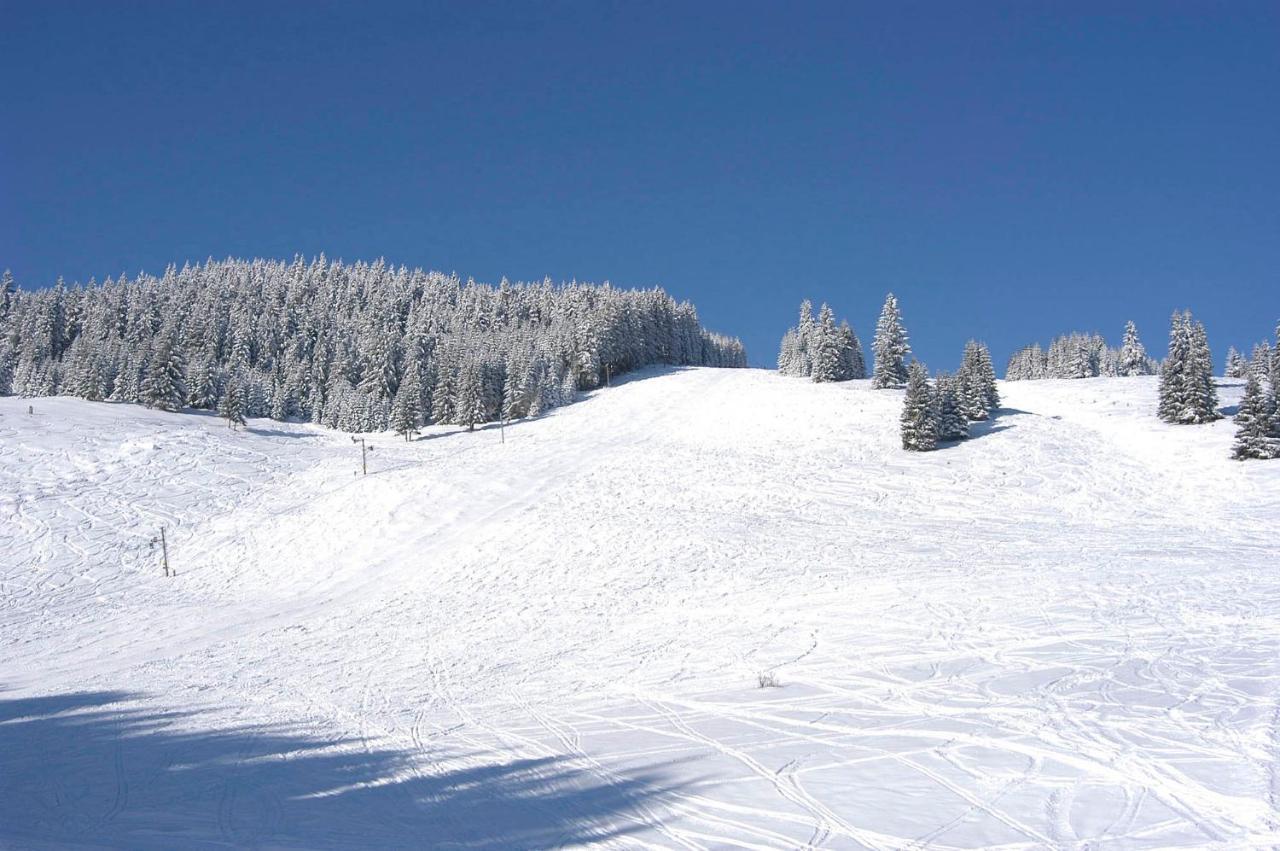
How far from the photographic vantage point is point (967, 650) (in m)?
17.2

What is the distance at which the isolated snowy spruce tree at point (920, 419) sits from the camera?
53.1 meters

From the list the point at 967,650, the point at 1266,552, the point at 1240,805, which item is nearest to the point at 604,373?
the point at 1266,552

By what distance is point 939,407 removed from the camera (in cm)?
5519

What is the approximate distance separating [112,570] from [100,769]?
29.0 meters

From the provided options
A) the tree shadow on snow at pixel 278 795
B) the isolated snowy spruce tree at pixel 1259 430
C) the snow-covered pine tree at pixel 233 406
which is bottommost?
the tree shadow on snow at pixel 278 795

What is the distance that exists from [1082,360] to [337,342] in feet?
362

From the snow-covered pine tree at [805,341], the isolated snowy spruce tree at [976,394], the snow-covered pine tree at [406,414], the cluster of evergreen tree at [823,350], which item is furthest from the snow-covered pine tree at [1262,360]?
the snow-covered pine tree at [406,414]

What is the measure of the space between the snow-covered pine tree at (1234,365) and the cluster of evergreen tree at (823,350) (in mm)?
46946

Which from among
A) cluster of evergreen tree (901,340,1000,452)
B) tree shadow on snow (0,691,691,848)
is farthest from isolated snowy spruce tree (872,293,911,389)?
tree shadow on snow (0,691,691,848)

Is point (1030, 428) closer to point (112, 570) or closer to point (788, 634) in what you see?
point (788, 634)

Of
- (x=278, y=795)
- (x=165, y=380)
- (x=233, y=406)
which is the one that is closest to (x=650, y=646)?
(x=278, y=795)

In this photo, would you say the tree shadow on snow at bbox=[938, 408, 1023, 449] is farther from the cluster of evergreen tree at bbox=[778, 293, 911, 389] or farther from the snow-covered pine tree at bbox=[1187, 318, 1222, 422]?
the cluster of evergreen tree at bbox=[778, 293, 911, 389]

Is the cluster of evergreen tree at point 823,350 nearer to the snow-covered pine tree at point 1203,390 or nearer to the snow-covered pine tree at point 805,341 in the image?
the snow-covered pine tree at point 805,341

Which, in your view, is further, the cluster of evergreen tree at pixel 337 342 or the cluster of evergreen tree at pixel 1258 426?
the cluster of evergreen tree at pixel 337 342
